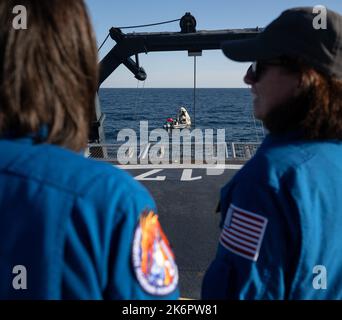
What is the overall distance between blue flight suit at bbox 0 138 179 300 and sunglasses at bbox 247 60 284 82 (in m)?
0.93

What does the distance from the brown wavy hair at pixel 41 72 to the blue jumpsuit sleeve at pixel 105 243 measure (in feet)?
0.71

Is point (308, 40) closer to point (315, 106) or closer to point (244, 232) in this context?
point (315, 106)

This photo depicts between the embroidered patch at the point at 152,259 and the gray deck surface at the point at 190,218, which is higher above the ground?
the embroidered patch at the point at 152,259

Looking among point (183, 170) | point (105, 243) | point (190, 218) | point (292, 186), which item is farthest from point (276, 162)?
point (183, 170)

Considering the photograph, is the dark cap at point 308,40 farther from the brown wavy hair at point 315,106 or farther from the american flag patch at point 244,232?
the american flag patch at point 244,232

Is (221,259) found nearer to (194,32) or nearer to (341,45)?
(341,45)

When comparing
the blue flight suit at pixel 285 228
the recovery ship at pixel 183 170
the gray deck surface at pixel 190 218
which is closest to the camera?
the blue flight suit at pixel 285 228

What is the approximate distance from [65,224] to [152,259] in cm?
27

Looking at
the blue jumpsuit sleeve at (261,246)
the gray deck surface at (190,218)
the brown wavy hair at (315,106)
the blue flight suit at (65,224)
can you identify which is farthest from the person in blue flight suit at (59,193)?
the gray deck surface at (190,218)

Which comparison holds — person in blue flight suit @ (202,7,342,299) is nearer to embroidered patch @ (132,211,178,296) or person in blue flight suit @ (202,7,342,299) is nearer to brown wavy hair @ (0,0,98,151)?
embroidered patch @ (132,211,178,296)

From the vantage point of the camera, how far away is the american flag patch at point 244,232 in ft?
4.95

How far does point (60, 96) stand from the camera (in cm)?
114

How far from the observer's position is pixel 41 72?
1.12 m

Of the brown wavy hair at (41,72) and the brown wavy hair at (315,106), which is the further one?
the brown wavy hair at (315,106)
